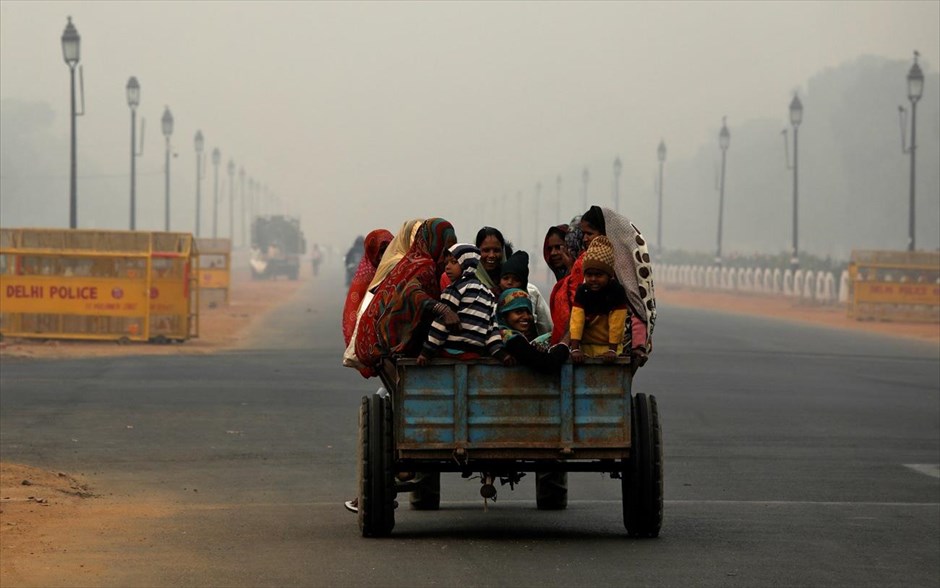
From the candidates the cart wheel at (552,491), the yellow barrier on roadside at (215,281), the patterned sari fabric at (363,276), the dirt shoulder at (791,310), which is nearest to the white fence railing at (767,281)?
the dirt shoulder at (791,310)

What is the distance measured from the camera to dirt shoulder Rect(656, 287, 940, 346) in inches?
1550

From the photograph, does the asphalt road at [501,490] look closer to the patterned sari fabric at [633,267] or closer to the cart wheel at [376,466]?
the cart wheel at [376,466]

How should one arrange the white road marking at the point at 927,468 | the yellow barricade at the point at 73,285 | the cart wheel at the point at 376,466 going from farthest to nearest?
1. the yellow barricade at the point at 73,285
2. the white road marking at the point at 927,468
3. the cart wheel at the point at 376,466

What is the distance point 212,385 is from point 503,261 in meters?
11.7

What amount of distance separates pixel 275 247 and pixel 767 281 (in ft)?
110

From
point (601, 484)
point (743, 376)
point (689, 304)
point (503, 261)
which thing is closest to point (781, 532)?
point (503, 261)

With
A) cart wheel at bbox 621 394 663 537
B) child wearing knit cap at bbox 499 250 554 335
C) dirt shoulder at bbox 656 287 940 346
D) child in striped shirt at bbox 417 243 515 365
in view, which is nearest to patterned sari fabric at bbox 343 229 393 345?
child wearing knit cap at bbox 499 250 554 335

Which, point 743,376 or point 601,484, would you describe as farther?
point 743,376

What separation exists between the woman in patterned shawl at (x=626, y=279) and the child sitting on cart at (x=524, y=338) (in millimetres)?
148

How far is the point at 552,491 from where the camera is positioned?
11.3 m

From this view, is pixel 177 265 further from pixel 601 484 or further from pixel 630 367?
pixel 630 367

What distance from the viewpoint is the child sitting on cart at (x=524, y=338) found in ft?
30.3

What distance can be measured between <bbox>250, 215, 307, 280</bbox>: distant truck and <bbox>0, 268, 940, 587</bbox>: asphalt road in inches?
2493

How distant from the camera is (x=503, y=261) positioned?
10000 millimetres
